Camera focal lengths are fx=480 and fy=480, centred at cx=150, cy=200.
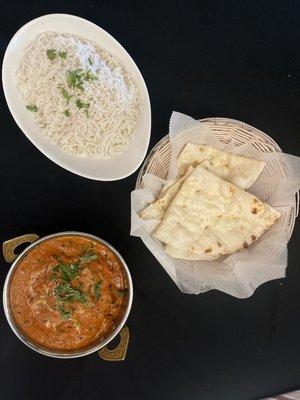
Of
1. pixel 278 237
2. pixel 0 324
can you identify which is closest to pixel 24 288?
pixel 0 324

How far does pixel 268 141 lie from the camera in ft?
6.93

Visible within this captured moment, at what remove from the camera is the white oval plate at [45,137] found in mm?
2014

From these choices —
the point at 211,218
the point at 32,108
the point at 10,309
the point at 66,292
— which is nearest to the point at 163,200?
the point at 211,218

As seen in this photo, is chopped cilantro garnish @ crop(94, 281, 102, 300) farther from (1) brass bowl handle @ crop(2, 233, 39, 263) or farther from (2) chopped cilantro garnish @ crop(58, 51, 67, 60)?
(2) chopped cilantro garnish @ crop(58, 51, 67, 60)

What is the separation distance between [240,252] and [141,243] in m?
0.46

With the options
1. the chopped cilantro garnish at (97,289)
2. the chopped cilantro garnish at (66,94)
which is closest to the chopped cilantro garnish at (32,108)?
the chopped cilantro garnish at (66,94)

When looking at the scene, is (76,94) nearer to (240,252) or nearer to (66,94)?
(66,94)

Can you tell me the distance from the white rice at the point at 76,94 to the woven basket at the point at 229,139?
0.18m

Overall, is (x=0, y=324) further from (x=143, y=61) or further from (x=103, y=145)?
(x=143, y=61)

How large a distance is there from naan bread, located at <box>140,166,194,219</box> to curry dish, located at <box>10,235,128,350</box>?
0.81 ft

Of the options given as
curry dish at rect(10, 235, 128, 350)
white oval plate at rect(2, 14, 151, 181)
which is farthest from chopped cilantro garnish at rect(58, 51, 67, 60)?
curry dish at rect(10, 235, 128, 350)

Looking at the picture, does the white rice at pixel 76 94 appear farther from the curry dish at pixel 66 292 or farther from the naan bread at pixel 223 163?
the curry dish at pixel 66 292

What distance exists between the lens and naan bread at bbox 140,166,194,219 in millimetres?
2131

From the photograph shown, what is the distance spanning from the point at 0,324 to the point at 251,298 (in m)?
1.19
